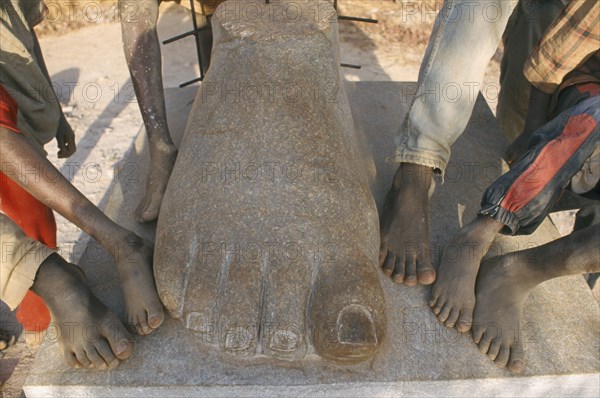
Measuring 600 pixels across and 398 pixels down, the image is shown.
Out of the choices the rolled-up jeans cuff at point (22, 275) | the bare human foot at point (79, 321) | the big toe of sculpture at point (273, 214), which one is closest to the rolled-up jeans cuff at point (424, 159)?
the big toe of sculpture at point (273, 214)

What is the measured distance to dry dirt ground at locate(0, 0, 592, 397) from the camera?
367 centimetres

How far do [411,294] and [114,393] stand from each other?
35.5 inches

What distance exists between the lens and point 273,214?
1.45m

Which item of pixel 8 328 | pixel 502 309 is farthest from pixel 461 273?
pixel 8 328

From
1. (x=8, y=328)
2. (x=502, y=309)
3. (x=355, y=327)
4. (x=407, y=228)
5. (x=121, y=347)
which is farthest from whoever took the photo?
(x=8, y=328)

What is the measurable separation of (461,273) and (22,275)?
128 centimetres

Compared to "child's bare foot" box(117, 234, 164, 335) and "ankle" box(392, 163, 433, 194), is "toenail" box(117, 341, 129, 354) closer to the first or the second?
"child's bare foot" box(117, 234, 164, 335)

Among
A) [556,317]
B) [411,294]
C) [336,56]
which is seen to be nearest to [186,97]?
[336,56]

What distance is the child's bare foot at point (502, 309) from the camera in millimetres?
1487

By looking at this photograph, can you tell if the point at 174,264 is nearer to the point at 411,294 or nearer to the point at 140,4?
the point at 411,294

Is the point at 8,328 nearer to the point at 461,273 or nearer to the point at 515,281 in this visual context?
the point at 461,273

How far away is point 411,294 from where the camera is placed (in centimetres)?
164

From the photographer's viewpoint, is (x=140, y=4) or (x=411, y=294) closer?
(x=411, y=294)

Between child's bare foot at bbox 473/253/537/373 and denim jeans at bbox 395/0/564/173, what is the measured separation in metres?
0.43
